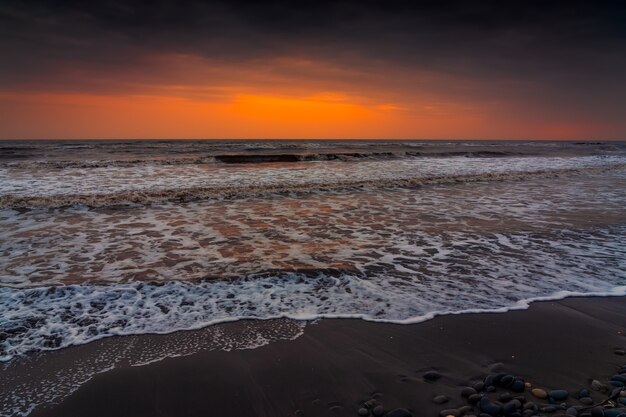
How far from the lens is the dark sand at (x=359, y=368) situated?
10.1 ft

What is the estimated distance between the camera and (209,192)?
1373 centimetres

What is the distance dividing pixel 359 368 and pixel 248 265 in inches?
123

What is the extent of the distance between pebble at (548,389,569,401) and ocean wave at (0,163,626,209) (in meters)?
11.1

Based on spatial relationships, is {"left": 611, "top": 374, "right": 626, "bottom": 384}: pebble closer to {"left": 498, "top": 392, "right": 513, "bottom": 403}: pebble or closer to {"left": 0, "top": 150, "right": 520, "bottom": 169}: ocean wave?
{"left": 498, "top": 392, "right": 513, "bottom": 403}: pebble

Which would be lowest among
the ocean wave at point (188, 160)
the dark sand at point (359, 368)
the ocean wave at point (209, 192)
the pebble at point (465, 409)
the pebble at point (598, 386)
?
the dark sand at point (359, 368)

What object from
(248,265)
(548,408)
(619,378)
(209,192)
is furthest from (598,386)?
(209,192)

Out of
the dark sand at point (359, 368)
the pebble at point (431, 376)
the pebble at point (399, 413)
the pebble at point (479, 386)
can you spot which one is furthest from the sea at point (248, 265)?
the pebble at point (399, 413)

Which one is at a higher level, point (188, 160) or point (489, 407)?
point (188, 160)

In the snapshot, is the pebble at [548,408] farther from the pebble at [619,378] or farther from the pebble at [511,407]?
the pebble at [619,378]

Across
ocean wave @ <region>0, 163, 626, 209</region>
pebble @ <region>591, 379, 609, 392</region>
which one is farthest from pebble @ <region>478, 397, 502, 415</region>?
ocean wave @ <region>0, 163, 626, 209</region>

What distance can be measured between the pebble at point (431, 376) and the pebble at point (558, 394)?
81 centimetres

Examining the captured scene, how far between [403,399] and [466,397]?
0.47 meters

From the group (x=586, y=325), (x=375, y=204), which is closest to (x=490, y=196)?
(x=375, y=204)

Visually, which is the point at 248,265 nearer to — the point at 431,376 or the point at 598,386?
the point at 431,376
